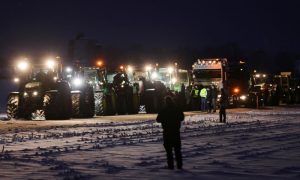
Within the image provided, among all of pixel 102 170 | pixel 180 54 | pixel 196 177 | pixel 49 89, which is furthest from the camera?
pixel 180 54

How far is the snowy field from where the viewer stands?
11.9 meters

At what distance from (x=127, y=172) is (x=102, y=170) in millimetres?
595

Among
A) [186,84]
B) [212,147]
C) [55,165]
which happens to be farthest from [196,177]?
[186,84]

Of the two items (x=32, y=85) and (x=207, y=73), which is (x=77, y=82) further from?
(x=207, y=73)

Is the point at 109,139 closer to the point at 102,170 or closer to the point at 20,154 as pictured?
the point at 20,154

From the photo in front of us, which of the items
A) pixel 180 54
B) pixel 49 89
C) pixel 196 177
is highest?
pixel 180 54

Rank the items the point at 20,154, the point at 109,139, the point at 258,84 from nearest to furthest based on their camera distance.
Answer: the point at 20,154 < the point at 109,139 < the point at 258,84

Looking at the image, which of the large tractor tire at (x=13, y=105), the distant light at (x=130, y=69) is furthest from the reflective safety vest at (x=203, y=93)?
the large tractor tire at (x=13, y=105)

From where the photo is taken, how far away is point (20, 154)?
15023mm

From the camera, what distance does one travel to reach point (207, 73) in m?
39.9

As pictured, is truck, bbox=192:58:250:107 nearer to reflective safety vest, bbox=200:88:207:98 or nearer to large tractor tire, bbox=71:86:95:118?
reflective safety vest, bbox=200:88:207:98

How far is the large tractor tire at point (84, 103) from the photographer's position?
97.3 ft

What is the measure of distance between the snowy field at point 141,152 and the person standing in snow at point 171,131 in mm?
258

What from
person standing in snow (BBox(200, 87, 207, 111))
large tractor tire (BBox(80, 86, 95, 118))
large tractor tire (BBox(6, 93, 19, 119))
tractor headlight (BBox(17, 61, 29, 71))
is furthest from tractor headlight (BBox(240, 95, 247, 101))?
large tractor tire (BBox(6, 93, 19, 119))
